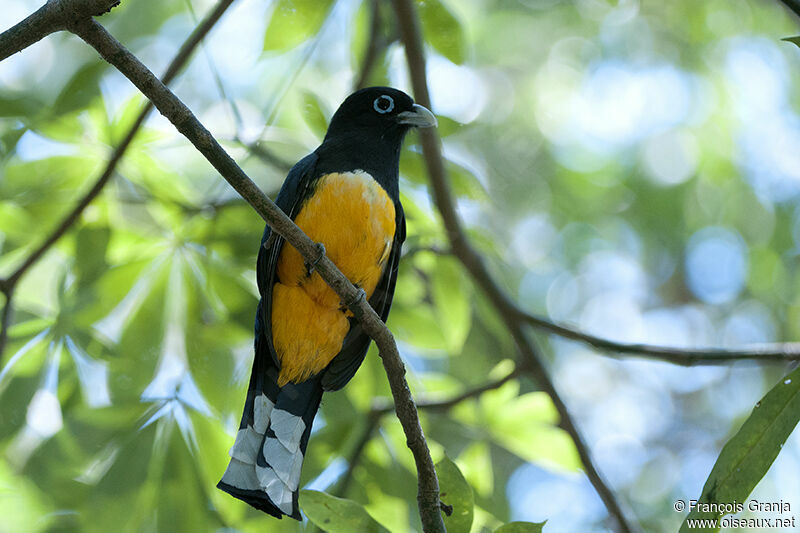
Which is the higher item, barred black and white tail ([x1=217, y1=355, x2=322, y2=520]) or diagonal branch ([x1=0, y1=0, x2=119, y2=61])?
diagonal branch ([x1=0, y1=0, x2=119, y2=61])

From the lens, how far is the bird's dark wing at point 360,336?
11.7ft

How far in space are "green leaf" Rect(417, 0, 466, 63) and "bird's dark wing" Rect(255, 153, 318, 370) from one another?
0.84 metres

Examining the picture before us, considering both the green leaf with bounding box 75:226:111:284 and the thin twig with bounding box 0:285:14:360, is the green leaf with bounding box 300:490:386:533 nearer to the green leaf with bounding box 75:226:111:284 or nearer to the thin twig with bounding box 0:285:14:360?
the green leaf with bounding box 75:226:111:284

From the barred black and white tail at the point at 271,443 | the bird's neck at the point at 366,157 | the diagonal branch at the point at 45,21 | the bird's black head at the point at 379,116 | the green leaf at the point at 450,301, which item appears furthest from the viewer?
the green leaf at the point at 450,301

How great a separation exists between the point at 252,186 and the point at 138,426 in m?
1.60

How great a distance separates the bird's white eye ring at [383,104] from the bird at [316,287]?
371mm

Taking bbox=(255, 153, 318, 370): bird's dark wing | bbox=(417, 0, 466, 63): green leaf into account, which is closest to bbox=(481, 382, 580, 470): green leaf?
bbox=(255, 153, 318, 370): bird's dark wing

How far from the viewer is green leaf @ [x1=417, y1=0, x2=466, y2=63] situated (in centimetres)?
373

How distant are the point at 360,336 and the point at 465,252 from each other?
1068 mm

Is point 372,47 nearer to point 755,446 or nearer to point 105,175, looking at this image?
point 105,175

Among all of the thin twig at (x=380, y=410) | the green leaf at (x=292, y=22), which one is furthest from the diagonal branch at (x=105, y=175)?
the thin twig at (x=380, y=410)

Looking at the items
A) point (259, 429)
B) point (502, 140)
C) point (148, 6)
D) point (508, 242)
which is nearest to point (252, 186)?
point (259, 429)

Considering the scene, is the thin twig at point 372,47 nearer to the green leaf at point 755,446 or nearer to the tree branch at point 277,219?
the tree branch at point 277,219

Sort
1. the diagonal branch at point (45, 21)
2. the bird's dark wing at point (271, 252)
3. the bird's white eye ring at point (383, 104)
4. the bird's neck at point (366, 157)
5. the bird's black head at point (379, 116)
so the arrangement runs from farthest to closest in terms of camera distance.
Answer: the bird's white eye ring at point (383, 104), the bird's black head at point (379, 116), the bird's neck at point (366, 157), the bird's dark wing at point (271, 252), the diagonal branch at point (45, 21)
